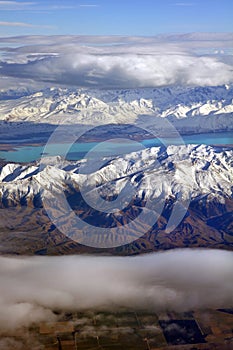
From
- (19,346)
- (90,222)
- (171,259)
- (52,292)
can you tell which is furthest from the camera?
(90,222)

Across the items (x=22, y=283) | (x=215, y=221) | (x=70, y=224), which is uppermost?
(x=22, y=283)

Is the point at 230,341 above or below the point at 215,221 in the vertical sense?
above

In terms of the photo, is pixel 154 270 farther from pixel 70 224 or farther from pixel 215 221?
pixel 215 221

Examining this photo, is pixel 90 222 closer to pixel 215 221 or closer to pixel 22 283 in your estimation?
pixel 215 221

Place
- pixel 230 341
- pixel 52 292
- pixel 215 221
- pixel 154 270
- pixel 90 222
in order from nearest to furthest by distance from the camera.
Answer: pixel 230 341, pixel 52 292, pixel 154 270, pixel 90 222, pixel 215 221

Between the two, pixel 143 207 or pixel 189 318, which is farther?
pixel 143 207

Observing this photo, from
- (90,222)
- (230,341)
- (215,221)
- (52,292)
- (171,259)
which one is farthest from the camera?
(215,221)

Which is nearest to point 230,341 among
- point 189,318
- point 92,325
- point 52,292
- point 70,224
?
point 189,318

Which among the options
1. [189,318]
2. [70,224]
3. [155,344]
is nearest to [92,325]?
[155,344]

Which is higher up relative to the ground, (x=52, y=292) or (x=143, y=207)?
(x=52, y=292)
